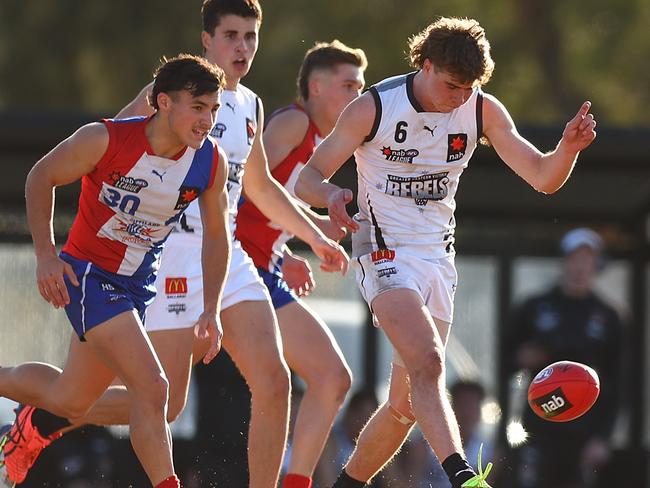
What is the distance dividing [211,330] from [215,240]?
474 mm

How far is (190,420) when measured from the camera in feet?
39.0

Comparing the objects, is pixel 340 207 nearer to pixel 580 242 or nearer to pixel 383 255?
pixel 383 255

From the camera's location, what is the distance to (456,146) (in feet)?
23.5

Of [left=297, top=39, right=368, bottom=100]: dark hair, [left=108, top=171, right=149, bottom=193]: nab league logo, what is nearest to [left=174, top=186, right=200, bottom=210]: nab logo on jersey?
[left=108, top=171, right=149, bottom=193]: nab league logo

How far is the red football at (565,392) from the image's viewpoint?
23.4 ft

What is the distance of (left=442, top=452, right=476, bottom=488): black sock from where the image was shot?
6.27m

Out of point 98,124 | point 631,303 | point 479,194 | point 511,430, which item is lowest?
point 511,430

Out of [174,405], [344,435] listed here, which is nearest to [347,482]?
[174,405]

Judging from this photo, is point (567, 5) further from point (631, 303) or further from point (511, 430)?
point (511, 430)

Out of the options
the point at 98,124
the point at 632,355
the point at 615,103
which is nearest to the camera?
the point at 98,124

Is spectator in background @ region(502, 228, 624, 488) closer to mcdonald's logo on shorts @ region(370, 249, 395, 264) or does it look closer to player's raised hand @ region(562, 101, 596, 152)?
mcdonald's logo on shorts @ region(370, 249, 395, 264)

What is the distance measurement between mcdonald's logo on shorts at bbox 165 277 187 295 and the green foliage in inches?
527

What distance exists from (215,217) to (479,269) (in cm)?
600

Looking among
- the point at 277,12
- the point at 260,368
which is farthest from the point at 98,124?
the point at 277,12
